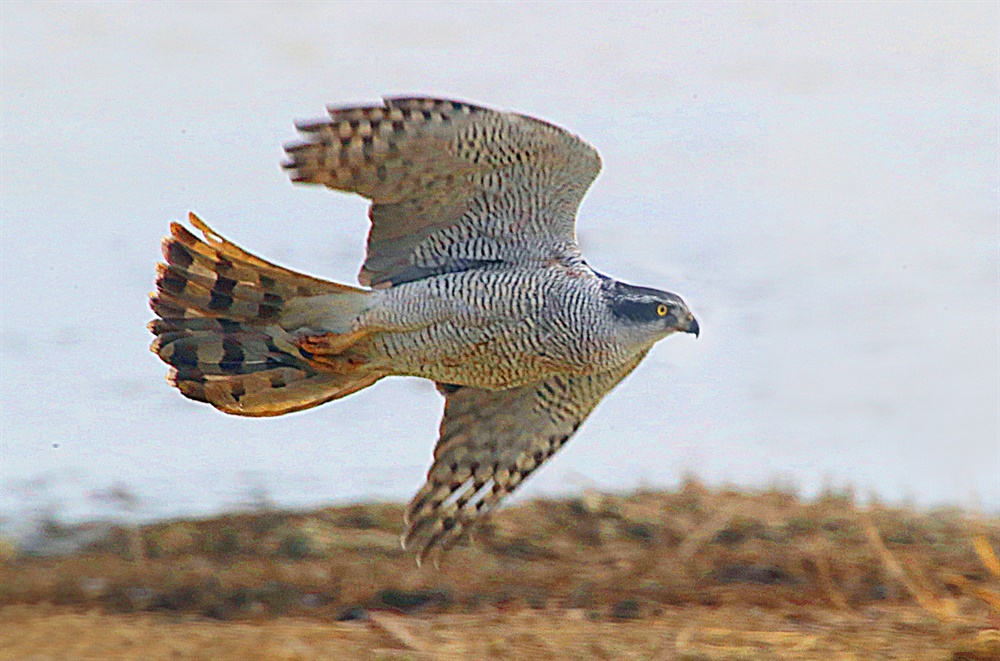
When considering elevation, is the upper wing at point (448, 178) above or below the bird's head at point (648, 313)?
above

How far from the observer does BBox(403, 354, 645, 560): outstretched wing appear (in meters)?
6.33

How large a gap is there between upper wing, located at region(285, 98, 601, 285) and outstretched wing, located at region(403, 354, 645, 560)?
60 cm

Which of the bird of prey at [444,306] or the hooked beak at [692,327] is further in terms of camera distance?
the hooked beak at [692,327]

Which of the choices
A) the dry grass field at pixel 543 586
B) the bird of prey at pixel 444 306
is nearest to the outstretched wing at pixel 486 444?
the bird of prey at pixel 444 306

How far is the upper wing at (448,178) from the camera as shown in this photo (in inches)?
225

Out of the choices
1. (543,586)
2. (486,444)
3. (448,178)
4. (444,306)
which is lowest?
(543,586)

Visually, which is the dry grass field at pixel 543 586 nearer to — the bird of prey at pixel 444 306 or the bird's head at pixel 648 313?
the bird of prey at pixel 444 306

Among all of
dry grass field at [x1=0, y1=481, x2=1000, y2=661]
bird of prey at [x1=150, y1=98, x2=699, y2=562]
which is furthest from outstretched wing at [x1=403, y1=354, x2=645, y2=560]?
dry grass field at [x1=0, y1=481, x2=1000, y2=661]

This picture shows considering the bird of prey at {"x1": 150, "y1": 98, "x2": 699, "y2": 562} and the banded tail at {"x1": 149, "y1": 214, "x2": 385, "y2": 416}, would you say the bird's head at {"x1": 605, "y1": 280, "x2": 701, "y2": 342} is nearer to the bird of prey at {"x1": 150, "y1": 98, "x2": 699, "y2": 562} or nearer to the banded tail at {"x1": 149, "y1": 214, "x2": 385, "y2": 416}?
the bird of prey at {"x1": 150, "y1": 98, "x2": 699, "y2": 562}

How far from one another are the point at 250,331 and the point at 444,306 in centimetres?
84

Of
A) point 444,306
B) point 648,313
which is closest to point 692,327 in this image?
point 648,313

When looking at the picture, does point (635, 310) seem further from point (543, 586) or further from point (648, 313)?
point (543, 586)

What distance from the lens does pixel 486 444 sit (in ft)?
20.9

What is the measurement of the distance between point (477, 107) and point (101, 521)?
9.65 feet
